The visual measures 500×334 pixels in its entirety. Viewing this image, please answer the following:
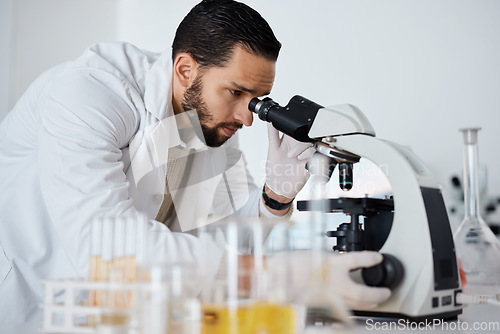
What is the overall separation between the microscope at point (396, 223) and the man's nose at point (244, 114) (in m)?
0.58

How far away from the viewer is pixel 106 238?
0.57 m

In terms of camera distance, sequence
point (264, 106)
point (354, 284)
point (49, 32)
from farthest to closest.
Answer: point (49, 32) → point (264, 106) → point (354, 284)

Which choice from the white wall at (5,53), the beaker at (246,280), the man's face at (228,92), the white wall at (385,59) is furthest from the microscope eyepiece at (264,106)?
the white wall at (5,53)

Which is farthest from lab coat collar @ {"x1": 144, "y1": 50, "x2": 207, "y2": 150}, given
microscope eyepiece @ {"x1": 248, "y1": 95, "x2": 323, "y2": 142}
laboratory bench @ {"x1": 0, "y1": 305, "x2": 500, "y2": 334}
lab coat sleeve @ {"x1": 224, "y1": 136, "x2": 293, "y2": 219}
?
laboratory bench @ {"x1": 0, "y1": 305, "x2": 500, "y2": 334}

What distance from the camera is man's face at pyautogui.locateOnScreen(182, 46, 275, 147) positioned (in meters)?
1.66

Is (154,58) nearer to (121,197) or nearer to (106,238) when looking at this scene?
(121,197)

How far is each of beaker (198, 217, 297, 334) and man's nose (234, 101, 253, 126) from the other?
1.21 meters

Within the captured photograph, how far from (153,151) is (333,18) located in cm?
229

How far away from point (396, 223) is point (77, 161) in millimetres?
756

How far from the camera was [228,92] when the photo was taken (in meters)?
1.72

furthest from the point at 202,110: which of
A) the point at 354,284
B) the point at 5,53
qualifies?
the point at 5,53

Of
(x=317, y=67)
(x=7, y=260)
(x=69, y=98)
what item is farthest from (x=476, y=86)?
(x=7, y=260)

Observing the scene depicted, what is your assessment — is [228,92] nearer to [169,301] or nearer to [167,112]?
[167,112]

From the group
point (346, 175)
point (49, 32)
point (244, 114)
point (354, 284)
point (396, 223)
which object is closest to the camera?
point (354, 284)
